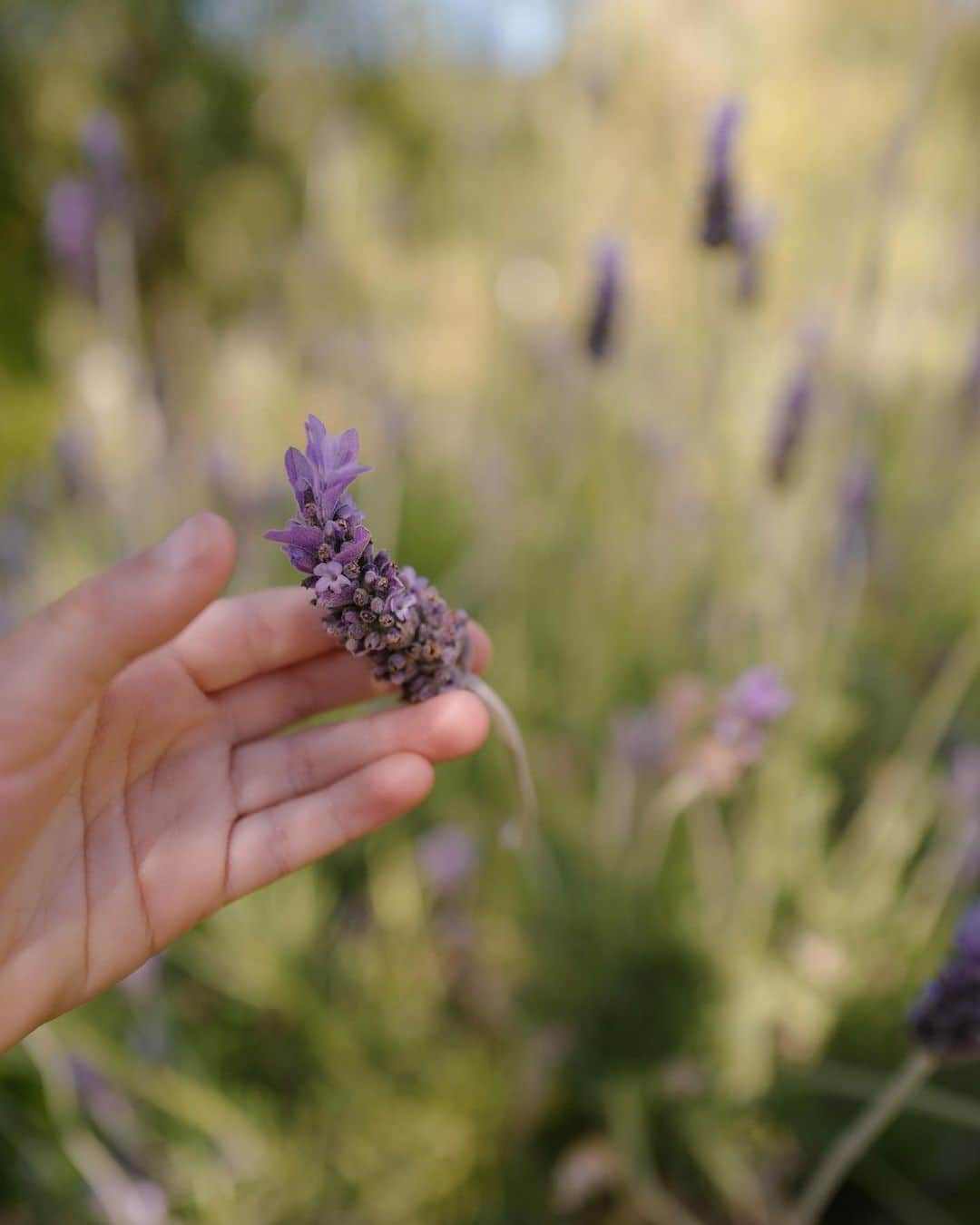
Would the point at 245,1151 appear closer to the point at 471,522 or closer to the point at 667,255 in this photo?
the point at 471,522

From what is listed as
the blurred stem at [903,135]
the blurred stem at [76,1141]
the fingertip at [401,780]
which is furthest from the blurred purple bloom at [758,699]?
the blurred stem at [76,1141]

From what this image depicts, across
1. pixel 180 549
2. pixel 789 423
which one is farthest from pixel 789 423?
pixel 180 549

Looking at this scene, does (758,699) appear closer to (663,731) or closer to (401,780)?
Result: (663,731)

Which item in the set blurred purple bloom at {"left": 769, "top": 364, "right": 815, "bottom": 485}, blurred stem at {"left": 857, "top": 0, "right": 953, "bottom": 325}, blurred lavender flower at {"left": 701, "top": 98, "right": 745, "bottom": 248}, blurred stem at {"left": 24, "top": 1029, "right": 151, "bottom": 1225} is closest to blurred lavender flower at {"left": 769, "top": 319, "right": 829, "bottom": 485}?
blurred purple bloom at {"left": 769, "top": 364, "right": 815, "bottom": 485}

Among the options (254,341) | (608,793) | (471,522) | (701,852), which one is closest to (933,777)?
(701,852)

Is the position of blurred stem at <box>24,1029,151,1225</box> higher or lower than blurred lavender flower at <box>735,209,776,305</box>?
lower

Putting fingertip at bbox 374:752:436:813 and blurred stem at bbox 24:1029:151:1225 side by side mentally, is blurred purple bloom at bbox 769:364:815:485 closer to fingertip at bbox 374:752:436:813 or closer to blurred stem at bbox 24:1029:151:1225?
fingertip at bbox 374:752:436:813

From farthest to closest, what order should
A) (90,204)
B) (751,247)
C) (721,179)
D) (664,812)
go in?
(90,204) → (664,812) → (751,247) → (721,179)
